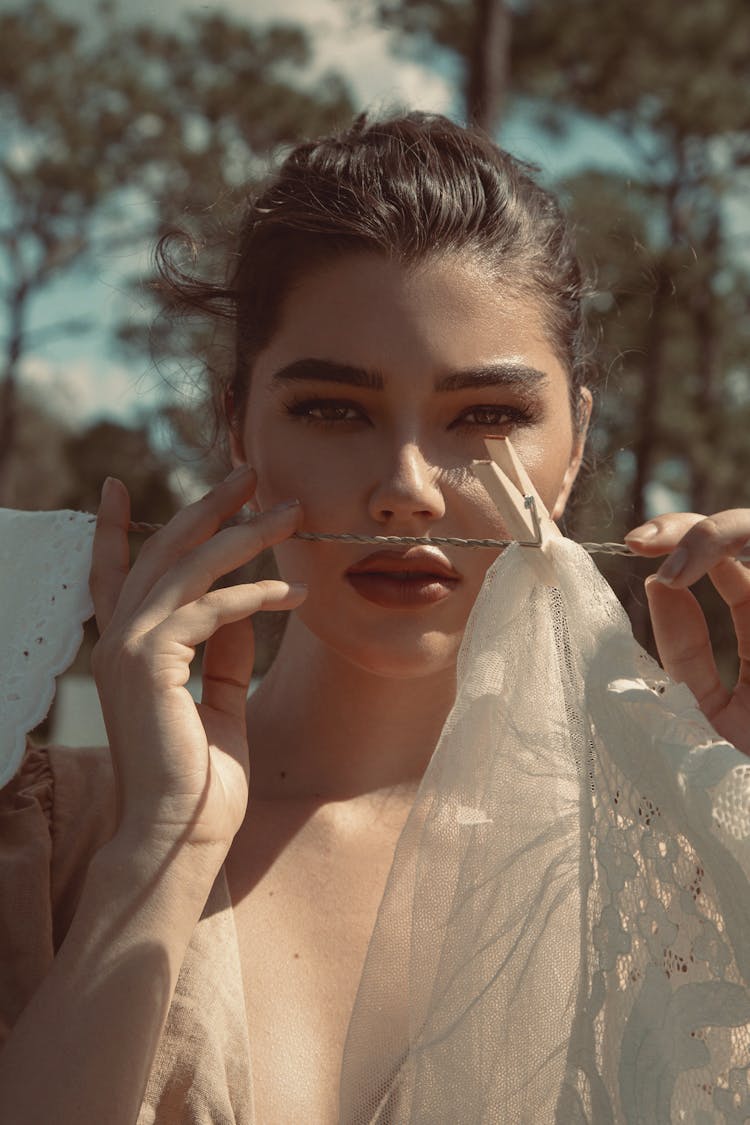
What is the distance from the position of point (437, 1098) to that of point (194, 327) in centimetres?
144

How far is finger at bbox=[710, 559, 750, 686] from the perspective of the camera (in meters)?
1.44

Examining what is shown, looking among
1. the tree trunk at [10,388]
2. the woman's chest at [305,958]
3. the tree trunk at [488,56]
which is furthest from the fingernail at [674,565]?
the tree trunk at [10,388]

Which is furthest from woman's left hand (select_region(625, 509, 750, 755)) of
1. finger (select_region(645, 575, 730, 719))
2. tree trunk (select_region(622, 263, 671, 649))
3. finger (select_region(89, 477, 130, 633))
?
tree trunk (select_region(622, 263, 671, 649))

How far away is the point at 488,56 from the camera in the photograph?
6531 mm

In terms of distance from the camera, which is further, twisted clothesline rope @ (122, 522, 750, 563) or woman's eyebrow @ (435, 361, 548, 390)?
woman's eyebrow @ (435, 361, 548, 390)

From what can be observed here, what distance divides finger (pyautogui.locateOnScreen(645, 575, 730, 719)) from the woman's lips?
252 millimetres

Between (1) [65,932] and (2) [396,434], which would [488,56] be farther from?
(1) [65,932]

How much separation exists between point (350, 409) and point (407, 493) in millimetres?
173

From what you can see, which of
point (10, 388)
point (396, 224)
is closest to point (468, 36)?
point (10, 388)

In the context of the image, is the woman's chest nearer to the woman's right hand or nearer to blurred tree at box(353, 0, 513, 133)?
the woman's right hand

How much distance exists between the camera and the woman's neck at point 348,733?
1.83 meters

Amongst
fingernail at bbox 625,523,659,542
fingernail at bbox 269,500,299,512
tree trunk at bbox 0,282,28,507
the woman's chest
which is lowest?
tree trunk at bbox 0,282,28,507

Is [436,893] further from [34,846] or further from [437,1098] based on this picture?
[34,846]

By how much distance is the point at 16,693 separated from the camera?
1566 mm
